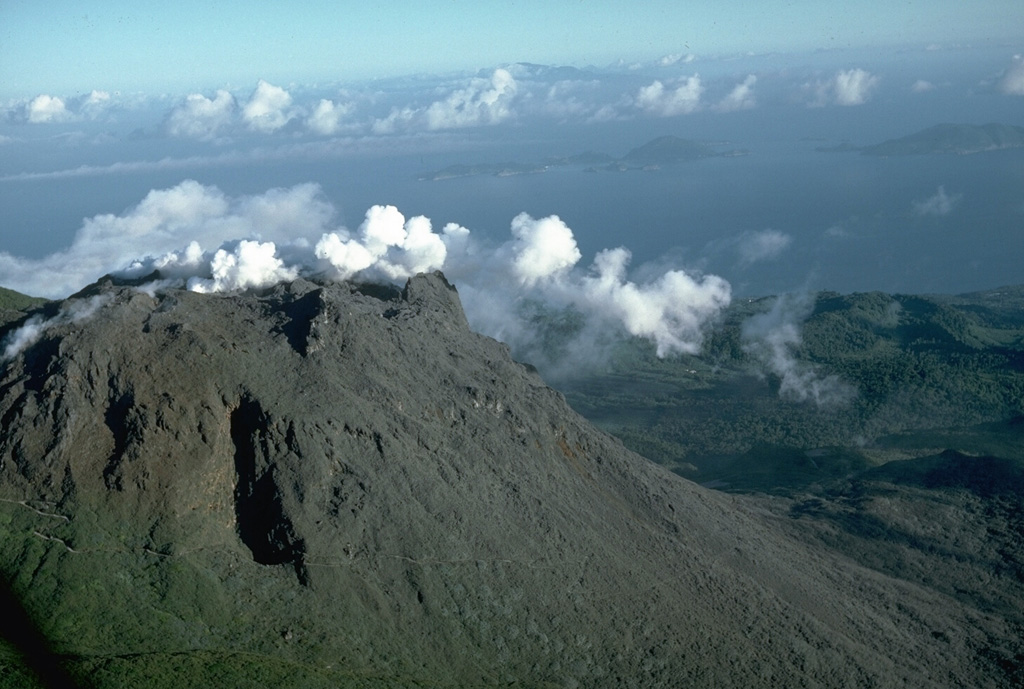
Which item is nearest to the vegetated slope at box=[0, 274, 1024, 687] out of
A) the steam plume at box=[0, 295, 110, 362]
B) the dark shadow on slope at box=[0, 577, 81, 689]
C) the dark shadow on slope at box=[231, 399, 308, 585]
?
the dark shadow on slope at box=[231, 399, 308, 585]

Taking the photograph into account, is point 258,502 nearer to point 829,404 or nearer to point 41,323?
point 41,323

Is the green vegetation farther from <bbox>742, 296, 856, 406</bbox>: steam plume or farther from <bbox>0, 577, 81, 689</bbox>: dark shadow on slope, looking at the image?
<bbox>0, 577, 81, 689</bbox>: dark shadow on slope

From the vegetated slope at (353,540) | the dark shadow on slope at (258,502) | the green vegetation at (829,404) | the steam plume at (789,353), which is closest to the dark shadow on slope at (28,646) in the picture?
the vegetated slope at (353,540)

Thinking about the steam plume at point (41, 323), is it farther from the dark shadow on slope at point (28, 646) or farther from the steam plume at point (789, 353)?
the steam plume at point (789, 353)

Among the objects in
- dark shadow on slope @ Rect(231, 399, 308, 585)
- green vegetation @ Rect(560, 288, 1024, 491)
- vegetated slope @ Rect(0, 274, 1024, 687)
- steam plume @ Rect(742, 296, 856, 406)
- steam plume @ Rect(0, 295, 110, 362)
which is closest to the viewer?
vegetated slope @ Rect(0, 274, 1024, 687)

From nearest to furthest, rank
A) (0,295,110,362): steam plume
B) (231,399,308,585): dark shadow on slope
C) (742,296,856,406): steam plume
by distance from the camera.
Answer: (231,399,308,585): dark shadow on slope < (0,295,110,362): steam plume < (742,296,856,406): steam plume

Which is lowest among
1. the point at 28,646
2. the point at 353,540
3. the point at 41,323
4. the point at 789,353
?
the point at 789,353

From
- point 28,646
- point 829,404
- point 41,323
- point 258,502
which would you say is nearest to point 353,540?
point 258,502
